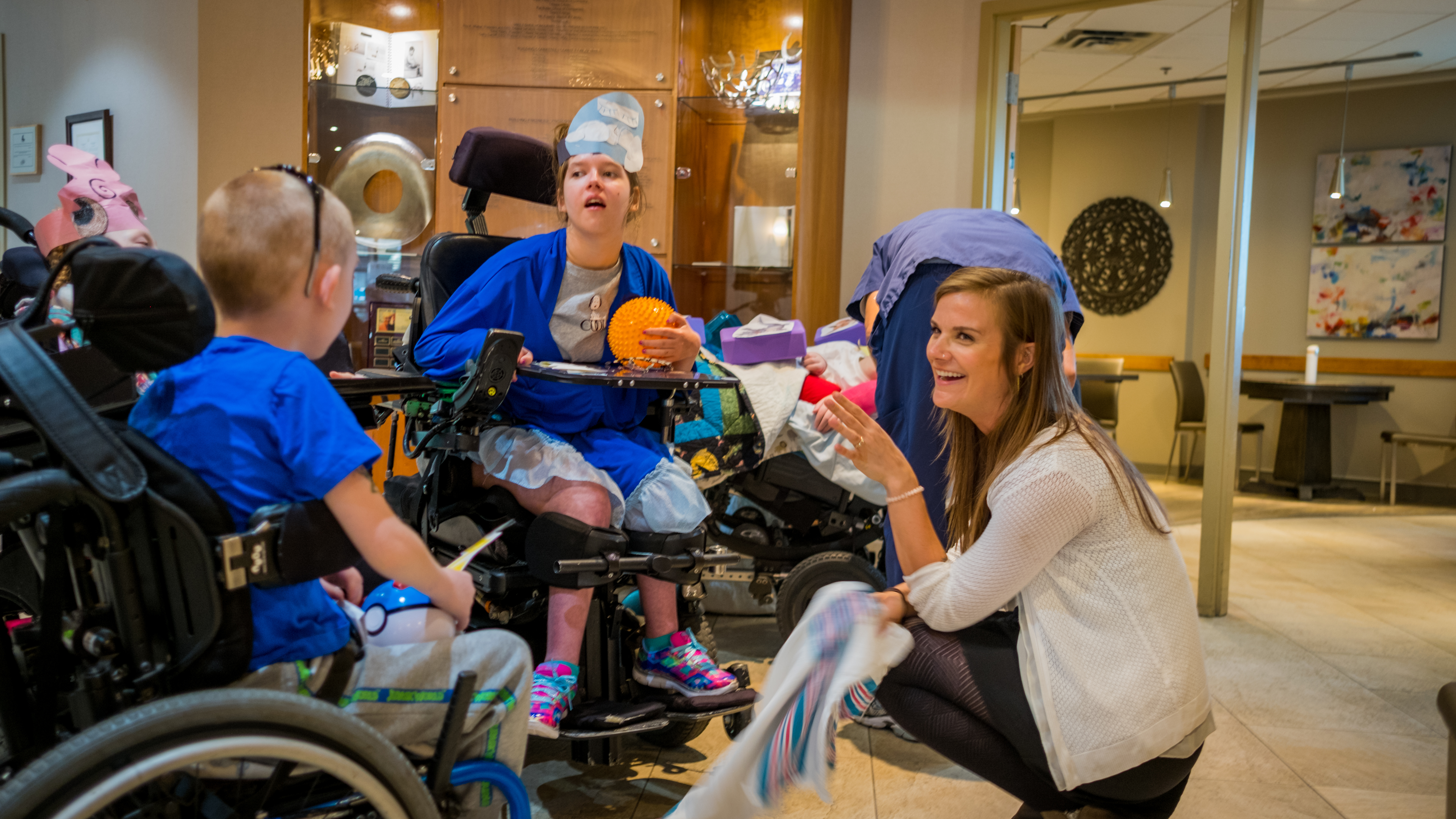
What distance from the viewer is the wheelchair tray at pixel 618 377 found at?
166 centimetres

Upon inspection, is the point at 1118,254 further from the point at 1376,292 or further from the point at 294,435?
the point at 294,435

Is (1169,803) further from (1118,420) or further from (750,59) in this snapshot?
(1118,420)

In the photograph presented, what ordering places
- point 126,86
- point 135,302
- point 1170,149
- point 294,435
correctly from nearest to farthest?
1. point 135,302
2. point 294,435
3. point 126,86
4. point 1170,149

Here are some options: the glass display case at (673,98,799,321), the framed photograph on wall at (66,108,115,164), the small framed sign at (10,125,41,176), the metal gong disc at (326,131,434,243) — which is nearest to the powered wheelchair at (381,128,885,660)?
the glass display case at (673,98,799,321)

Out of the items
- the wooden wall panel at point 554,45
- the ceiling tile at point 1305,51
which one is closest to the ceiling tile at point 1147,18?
the ceiling tile at point 1305,51

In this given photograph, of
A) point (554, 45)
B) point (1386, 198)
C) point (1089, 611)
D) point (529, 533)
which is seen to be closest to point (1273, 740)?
point (1089, 611)

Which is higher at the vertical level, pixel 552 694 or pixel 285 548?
pixel 285 548

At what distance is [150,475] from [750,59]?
10.8 feet

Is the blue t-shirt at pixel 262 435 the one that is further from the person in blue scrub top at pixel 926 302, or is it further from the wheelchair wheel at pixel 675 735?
the person in blue scrub top at pixel 926 302

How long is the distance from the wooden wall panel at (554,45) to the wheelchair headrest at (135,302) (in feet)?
9.89

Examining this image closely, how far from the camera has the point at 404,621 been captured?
121cm

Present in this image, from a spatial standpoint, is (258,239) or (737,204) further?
(737,204)

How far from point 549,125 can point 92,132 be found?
2.29 metres

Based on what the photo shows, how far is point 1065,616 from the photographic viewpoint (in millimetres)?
1307
